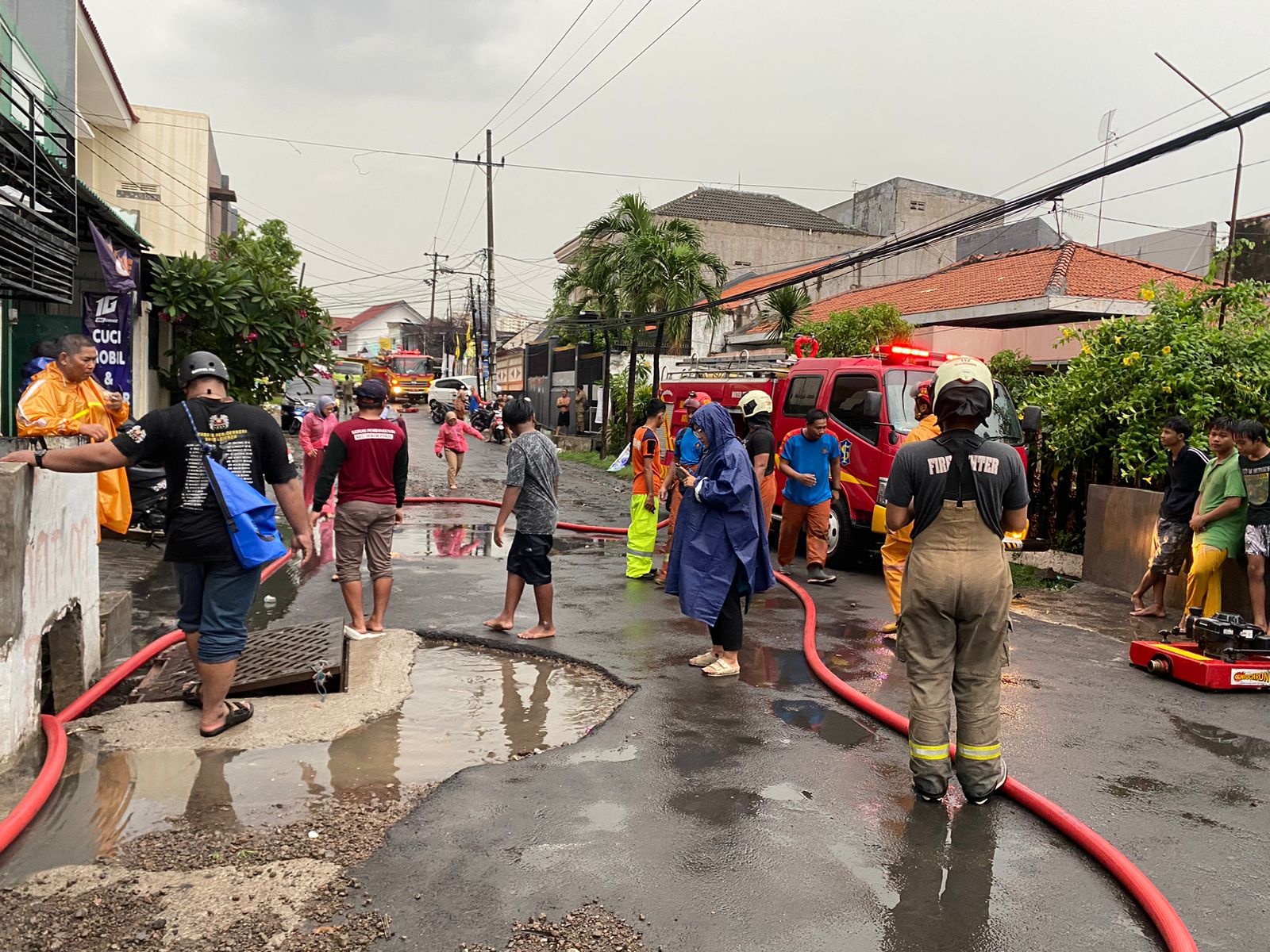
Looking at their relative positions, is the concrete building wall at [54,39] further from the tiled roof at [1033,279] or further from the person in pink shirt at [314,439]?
the tiled roof at [1033,279]

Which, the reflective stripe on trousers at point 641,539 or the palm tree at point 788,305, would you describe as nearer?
the reflective stripe on trousers at point 641,539

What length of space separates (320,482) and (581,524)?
6.83 m

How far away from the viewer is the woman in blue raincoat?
19.7 ft

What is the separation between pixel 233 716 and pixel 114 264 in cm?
938

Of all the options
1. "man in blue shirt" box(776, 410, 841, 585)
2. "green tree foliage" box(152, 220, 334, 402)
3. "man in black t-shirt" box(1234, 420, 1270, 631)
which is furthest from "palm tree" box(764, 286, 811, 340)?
"man in black t-shirt" box(1234, 420, 1270, 631)

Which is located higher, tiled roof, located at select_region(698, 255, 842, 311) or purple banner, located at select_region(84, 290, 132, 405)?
tiled roof, located at select_region(698, 255, 842, 311)

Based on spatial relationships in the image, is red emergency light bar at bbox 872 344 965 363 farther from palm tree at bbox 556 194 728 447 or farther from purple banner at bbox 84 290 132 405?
palm tree at bbox 556 194 728 447

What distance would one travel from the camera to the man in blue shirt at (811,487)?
9.38 m

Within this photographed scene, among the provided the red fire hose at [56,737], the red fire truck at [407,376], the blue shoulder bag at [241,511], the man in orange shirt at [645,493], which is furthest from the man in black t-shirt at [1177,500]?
the red fire truck at [407,376]

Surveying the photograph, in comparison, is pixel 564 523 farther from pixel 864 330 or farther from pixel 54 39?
pixel 54 39

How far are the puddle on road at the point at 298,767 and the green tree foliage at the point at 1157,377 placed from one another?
22.4 feet

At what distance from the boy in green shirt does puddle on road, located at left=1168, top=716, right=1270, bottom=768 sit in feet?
7.66

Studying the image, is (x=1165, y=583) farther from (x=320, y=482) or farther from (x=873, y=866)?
(x=320, y=482)

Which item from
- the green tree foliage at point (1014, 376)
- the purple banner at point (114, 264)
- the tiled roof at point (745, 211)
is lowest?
the green tree foliage at point (1014, 376)
